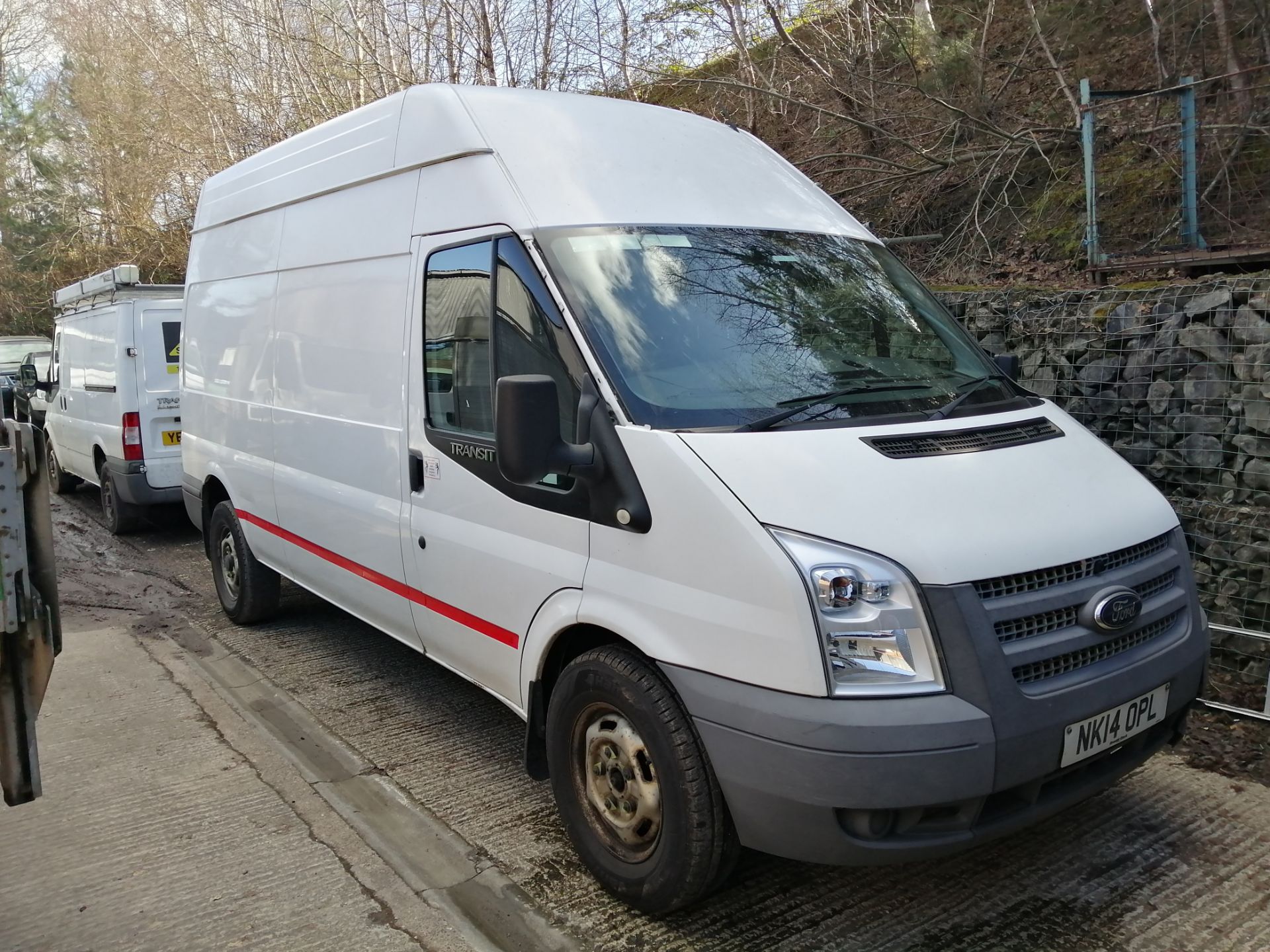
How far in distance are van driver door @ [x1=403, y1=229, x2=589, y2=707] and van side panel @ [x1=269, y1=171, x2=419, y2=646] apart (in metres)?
0.18

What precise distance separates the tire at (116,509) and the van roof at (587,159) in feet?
19.9

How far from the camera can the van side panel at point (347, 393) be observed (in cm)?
432

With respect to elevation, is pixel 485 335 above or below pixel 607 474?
above

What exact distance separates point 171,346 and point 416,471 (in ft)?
19.8

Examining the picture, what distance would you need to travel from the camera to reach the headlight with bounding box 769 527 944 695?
2.64m

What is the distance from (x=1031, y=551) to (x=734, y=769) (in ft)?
3.39

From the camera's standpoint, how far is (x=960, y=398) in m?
3.51

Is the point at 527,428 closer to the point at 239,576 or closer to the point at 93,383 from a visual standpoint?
the point at 239,576

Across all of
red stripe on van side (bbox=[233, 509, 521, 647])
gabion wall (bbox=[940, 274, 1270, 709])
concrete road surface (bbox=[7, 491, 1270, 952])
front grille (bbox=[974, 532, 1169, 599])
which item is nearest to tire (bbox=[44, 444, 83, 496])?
red stripe on van side (bbox=[233, 509, 521, 647])

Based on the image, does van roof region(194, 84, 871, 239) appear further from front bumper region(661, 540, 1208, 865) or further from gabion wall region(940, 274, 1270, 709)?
gabion wall region(940, 274, 1270, 709)

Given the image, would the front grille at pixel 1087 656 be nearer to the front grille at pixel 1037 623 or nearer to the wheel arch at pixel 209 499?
A: the front grille at pixel 1037 623

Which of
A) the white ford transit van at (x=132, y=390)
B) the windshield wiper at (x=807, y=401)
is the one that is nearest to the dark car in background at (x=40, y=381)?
the white ford transit van at (x=132, y=390)

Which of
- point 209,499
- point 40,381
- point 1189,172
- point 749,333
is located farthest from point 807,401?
point 40,381

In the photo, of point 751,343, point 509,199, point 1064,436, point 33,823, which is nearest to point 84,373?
point 33,823
